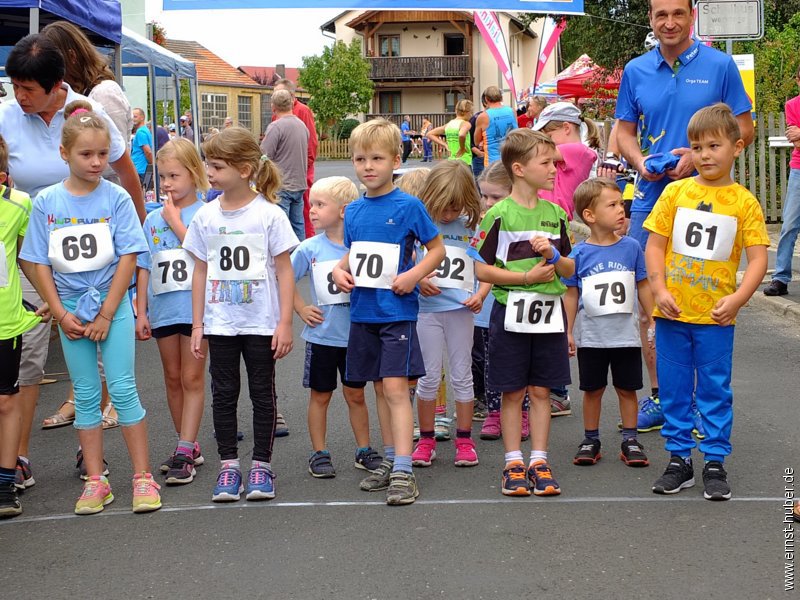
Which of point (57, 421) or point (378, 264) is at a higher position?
point (378, 264)

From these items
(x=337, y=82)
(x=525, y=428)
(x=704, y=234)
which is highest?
(x=337, y=82)

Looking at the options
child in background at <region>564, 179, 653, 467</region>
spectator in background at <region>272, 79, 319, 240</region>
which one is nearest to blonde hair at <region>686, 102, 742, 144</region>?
child in background at <region>564, 179, 653, 467</region>

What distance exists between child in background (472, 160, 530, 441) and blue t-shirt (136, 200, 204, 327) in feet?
4.89

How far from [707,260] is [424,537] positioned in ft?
5.57

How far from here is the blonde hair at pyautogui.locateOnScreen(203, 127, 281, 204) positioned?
16.8 ft

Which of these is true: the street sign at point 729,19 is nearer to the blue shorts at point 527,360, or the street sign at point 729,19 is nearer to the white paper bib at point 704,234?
the white paper bib at point 704,234

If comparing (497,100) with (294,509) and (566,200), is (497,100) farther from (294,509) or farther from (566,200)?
(294,509)

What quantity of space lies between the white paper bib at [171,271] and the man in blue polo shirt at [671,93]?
2.32 meters

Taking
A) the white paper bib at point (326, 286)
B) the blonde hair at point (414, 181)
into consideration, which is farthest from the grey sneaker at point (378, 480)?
the blonde hair at point (414, 181)

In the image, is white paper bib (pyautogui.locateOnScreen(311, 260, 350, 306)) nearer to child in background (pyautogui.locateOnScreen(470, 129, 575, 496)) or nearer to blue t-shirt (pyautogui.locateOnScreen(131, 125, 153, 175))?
child in background (pyautogui.locateOnScreen(470, 129, 575, 496))

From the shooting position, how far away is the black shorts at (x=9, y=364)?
4934mm

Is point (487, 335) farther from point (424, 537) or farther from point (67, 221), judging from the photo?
point (67, 221)

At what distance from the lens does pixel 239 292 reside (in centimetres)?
515

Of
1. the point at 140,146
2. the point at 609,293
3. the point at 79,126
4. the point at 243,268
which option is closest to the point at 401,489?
the point at 243,268
